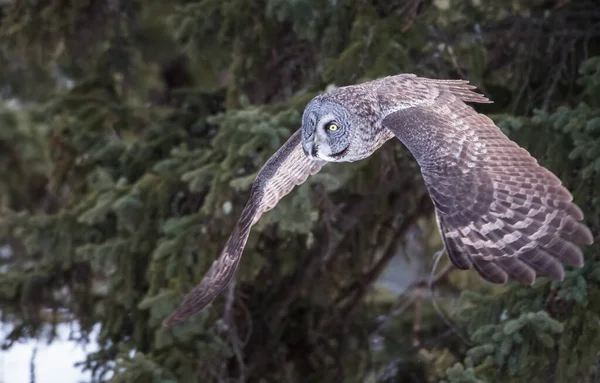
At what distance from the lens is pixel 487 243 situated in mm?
4488

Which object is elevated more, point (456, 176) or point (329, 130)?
point (329, 130)

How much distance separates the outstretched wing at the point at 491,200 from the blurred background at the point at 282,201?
0.78 m

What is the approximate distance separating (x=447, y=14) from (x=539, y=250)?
8.05 feet

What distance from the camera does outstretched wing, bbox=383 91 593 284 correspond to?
4.34 metres

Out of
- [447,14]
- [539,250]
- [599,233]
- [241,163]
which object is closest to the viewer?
[539,250]

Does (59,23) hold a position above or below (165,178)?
above

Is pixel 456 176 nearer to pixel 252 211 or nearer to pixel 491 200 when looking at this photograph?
pixel 491 200

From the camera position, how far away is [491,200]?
15.1 feet

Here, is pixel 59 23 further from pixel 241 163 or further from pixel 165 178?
pixel 241 163

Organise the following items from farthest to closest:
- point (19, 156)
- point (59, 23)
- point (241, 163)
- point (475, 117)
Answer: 1. point (19, 156)
2. point (59, 23)
3. point (241, 163)
4. point (475, 117)

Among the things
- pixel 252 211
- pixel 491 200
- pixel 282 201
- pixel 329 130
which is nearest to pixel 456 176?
pixel 491 200

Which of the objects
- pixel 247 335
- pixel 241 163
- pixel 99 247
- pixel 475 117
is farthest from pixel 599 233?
pixel 99 247

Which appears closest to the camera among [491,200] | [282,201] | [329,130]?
[491,200]

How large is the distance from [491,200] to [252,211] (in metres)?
1.24
